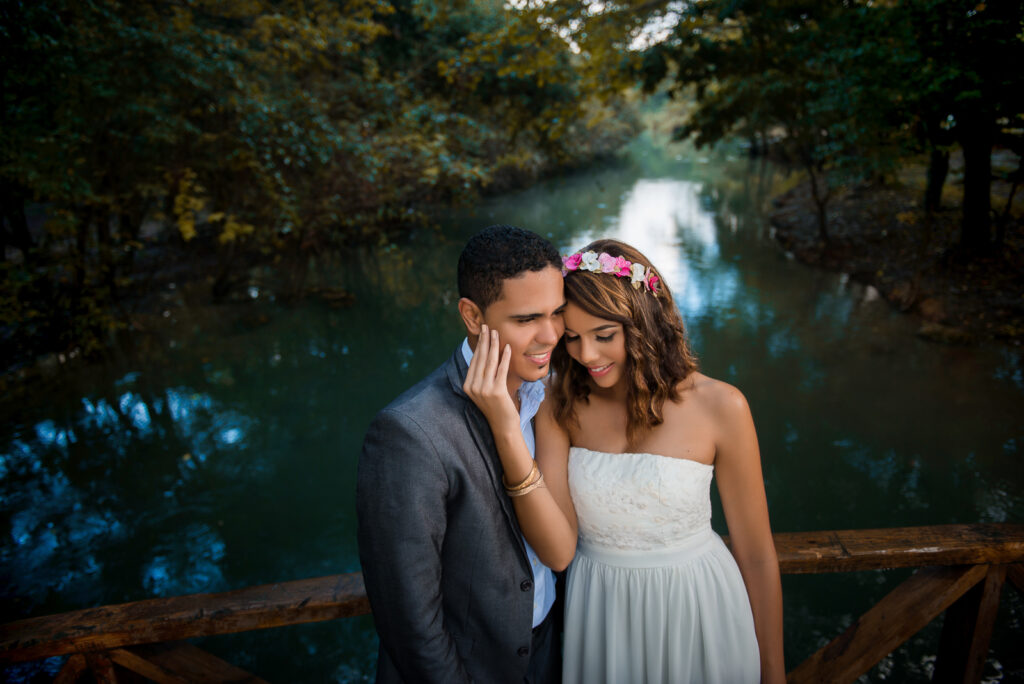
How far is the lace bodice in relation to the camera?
2.02 metres

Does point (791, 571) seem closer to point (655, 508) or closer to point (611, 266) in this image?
point (655, 508)

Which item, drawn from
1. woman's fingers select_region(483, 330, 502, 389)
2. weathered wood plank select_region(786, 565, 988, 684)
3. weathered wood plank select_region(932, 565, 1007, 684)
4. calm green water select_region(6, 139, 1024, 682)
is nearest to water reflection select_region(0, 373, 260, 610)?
calm green water select_region(6, 139, 1024, 682)

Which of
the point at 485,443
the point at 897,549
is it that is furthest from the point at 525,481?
the point at 897,549

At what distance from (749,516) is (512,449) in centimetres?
95

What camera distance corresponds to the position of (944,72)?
260 inches

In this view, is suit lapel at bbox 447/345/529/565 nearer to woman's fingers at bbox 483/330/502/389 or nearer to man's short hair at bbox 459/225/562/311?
woman's fingers at bbox 483/330/502/389

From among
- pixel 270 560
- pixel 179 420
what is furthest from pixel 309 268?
pixel 270 560

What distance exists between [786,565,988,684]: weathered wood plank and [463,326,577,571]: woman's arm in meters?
1.13

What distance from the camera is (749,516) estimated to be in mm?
1991

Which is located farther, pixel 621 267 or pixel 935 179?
pixel 935 179

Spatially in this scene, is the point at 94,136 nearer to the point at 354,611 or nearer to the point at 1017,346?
the point at 354,611

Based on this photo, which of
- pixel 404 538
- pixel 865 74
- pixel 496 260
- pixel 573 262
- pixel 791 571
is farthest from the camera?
pixel 865 74

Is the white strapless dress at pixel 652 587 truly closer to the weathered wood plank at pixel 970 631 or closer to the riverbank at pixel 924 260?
the weathered wood plank at pixel 970 631

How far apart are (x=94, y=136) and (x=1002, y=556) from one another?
9.23 m
